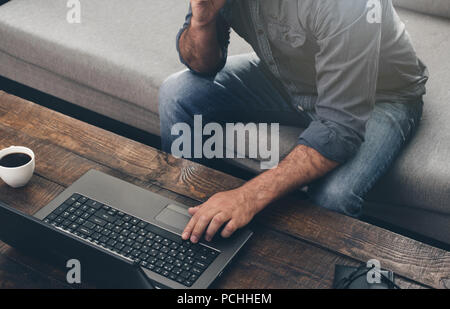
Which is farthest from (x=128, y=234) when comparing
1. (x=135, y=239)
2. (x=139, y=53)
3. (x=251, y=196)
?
(x=139, y=53)

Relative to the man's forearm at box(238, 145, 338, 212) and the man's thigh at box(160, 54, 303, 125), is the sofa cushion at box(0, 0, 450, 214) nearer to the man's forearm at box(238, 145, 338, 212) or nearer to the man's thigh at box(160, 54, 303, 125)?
the man's thigh at box(160, 54, 303, 125)

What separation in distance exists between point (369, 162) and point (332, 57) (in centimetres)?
30

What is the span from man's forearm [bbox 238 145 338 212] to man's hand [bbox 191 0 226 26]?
42cm

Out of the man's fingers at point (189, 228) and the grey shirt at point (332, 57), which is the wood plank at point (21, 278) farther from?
the grey shirt at point (332, 57)

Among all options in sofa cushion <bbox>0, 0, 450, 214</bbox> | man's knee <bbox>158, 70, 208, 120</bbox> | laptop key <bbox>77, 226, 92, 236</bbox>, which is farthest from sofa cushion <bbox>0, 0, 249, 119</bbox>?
laptop key <bbox>77, 226, 92, 236</bbox>

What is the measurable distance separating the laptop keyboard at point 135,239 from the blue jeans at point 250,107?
0.48 meters

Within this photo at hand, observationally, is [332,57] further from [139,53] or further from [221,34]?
[139,53]

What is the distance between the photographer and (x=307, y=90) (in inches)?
55.9

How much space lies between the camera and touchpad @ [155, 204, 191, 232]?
972 millimetres

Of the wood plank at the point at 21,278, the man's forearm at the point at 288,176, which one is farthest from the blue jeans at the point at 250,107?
the wood plank at the point at 21,278

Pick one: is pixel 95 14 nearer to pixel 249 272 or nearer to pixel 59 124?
pixel 59 124

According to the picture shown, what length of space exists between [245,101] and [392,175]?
0.47 m

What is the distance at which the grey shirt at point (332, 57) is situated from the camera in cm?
114

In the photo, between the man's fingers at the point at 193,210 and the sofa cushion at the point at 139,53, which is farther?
the sofa cushion at the point at 139,53
